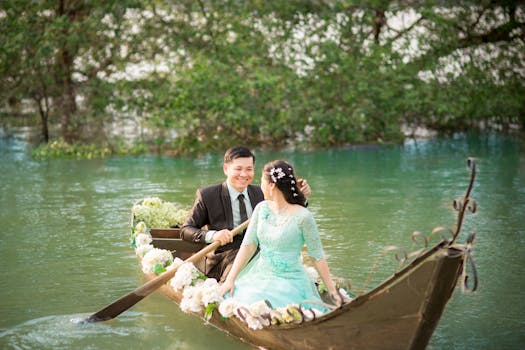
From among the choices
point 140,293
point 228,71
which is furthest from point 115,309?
point 228,71

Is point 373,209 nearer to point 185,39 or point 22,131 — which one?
point 185,39

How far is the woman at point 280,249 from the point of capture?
160 inches

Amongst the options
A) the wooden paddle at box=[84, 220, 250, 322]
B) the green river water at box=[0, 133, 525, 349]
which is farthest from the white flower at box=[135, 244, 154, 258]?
the wooden paddle at box=[84, 220, 250, 322]

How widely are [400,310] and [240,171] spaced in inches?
73.2

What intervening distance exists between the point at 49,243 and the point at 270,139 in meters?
10.7

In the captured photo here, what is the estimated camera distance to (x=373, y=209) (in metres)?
9.40

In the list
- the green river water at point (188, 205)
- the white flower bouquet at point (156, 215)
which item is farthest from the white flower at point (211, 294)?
the white flower bouquet at point (156, 215)

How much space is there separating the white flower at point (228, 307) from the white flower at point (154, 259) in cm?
112

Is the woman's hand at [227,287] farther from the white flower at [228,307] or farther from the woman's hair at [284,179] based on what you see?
the woman's hair at [284,179]

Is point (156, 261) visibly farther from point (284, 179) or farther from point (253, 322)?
point (284, 179)

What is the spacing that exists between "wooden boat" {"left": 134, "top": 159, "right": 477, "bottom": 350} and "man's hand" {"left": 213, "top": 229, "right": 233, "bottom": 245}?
3.05 feet

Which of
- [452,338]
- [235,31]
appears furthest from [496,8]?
[452,338]

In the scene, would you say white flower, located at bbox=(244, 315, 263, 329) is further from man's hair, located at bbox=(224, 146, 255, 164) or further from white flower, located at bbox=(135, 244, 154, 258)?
white flower, located at bbox=(135, 244, 154, 258)

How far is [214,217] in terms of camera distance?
5.23m
